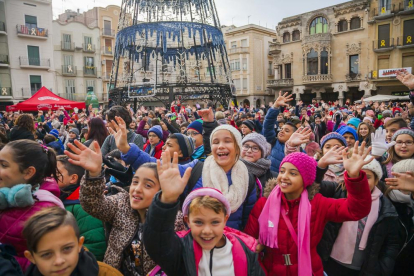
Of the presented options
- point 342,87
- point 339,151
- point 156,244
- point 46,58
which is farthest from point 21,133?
point 342,87

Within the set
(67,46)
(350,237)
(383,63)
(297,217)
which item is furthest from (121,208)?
(67,46)

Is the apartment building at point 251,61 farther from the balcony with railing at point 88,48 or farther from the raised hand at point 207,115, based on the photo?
the raised hand at point 207,115

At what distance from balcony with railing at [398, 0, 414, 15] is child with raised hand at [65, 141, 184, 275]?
29.9 metres

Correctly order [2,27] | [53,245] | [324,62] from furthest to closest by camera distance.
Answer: [324,62] < [2,27] < [53,245]

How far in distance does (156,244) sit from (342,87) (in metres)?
30.5

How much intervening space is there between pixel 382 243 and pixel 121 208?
89.3 inches

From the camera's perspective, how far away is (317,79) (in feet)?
95.9

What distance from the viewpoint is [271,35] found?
3669cm

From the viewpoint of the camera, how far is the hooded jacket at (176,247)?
5.24ft

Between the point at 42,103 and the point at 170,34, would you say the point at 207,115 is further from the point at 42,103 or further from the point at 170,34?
the point at 42,103

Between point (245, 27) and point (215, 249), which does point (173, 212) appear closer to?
point (215, 249)

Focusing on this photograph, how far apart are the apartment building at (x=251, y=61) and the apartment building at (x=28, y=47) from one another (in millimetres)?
19910

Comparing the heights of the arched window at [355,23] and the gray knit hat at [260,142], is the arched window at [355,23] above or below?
above

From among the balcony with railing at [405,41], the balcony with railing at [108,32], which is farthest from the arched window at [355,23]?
the balcony with railing at [108,32]
